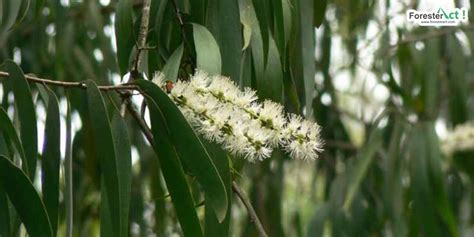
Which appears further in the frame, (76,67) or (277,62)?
(76,67)

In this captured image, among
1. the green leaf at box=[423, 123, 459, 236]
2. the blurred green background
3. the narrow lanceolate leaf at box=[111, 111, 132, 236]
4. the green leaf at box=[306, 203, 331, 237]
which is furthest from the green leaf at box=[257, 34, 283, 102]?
the green leaf at box=[306, 203, 331, 237]

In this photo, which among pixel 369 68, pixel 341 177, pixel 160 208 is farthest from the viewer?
pixel 369 68

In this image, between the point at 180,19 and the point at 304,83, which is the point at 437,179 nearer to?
the point at 304,83

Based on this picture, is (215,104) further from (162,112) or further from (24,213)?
(24,213)

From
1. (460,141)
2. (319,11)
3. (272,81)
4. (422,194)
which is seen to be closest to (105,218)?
(272,81)

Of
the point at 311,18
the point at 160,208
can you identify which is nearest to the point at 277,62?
the point at 311,18

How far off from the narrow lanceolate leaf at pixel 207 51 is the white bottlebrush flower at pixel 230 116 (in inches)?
3.7

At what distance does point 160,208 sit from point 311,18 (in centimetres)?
70

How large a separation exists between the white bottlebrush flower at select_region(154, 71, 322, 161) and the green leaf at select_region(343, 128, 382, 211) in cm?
97

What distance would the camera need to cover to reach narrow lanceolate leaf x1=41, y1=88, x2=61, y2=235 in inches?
41.6

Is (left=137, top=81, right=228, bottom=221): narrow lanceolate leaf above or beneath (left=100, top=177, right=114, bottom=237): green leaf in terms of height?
above

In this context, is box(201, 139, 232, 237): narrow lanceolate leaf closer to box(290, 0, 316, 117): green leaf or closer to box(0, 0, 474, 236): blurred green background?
box(0, 0, 474, 236): blurred green background

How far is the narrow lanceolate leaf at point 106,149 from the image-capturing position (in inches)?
39.6

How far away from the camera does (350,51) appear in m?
2.87
